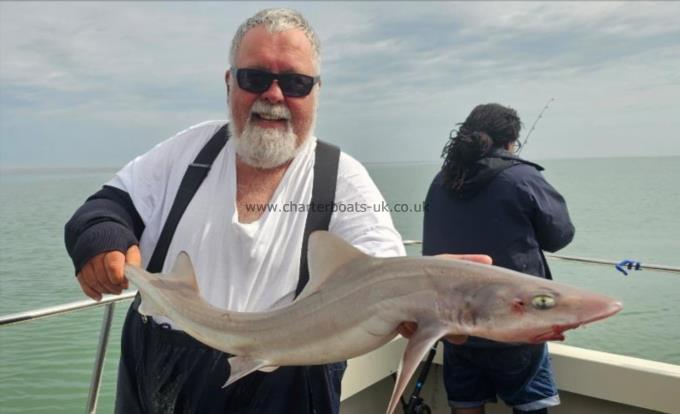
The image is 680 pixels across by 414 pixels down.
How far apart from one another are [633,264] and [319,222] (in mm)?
3014

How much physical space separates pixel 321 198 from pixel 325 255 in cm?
47

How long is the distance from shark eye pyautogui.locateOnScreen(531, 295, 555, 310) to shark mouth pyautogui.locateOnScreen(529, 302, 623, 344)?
0.18ft

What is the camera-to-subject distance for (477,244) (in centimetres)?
331

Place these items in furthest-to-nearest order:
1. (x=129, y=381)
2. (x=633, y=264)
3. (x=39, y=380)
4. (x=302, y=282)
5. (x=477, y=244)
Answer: (x=39, y=380) < (x=633, y=264) < (x=477, y=244) < (x=129, y=381) < (x=302, y=282)

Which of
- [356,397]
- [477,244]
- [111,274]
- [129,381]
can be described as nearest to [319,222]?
[111,274]

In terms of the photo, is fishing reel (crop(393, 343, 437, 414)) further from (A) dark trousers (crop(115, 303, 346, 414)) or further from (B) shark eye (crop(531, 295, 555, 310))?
(B) shark eye (crop(531, 295, 555, 310))

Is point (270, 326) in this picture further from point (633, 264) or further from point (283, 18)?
point (633, 264)

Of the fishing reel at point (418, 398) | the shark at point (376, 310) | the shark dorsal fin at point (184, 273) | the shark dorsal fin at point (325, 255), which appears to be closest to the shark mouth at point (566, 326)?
the shark at point (376, 310)

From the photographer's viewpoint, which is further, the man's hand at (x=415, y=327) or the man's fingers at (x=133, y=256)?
the man's fingers at (x=133, y=256)

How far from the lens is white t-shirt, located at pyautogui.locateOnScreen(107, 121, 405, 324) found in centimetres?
202

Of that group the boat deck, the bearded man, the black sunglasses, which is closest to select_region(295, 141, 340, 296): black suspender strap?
the bearded man

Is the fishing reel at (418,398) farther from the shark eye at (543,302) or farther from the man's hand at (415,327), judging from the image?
the shark eye at (543,302)

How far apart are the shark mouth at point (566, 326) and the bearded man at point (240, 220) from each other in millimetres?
653

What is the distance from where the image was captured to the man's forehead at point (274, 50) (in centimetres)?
220
